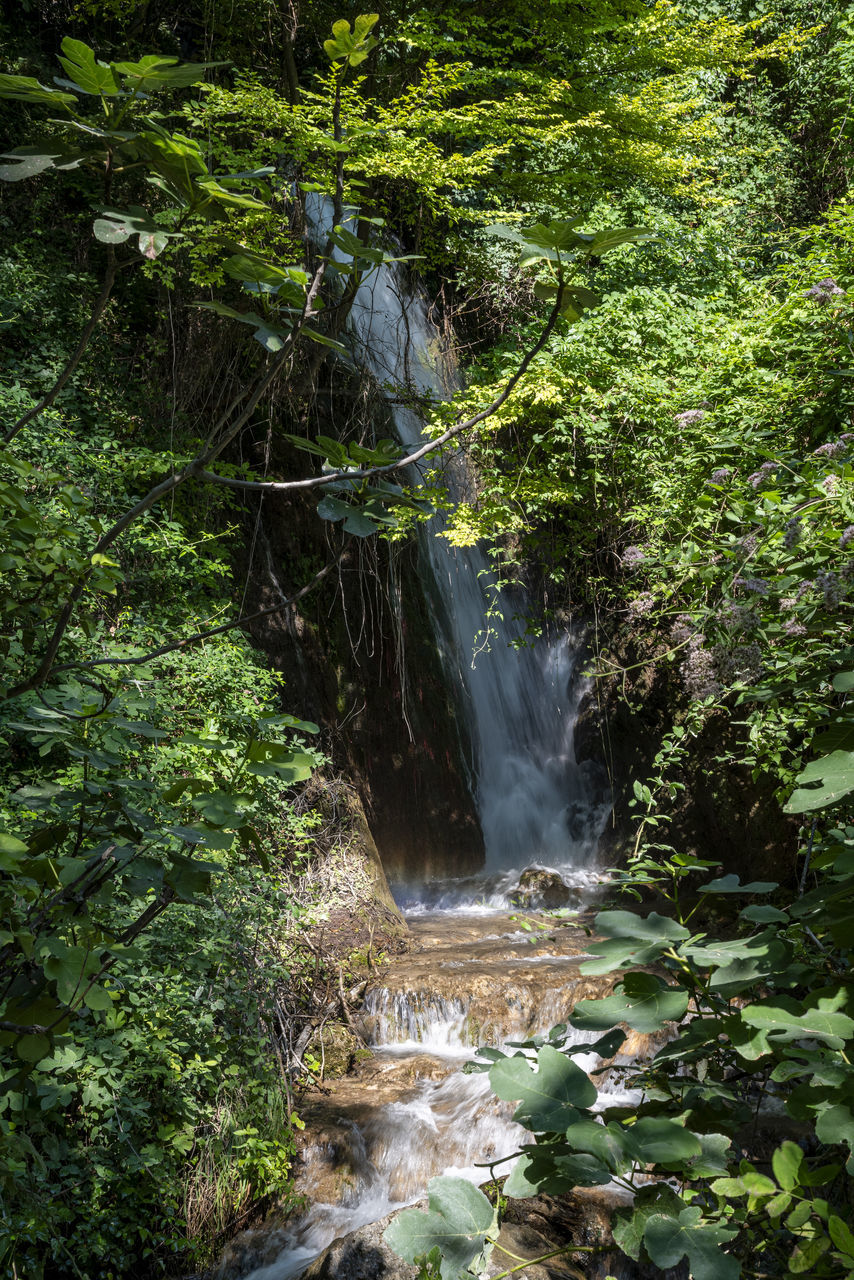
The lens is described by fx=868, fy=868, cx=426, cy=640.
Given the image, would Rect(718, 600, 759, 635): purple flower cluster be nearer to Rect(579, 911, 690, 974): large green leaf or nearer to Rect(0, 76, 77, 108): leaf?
Rect(579, 911, 690, 974): large green leaf

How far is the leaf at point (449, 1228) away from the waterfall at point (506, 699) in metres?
7.92

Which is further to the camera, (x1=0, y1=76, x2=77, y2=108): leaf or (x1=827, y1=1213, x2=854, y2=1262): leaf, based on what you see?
(x1=0, y1=76, x2=77, y2=108): leaf

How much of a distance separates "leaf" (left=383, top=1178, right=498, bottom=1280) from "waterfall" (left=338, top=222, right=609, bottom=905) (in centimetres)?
792

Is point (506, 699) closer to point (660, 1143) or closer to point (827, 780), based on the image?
point (827, 780)

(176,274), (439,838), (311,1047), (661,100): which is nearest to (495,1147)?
(311,1047)

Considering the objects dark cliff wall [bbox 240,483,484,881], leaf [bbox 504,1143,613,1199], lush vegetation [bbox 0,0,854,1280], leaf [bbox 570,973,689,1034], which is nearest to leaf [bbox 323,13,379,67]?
lush vegetation [bbox 0,0,854,1280]

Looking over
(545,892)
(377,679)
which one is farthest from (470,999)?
(377,679)

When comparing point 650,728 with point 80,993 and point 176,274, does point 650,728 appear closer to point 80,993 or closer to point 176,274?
point 176,274

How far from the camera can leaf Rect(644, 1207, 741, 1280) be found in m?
0.83

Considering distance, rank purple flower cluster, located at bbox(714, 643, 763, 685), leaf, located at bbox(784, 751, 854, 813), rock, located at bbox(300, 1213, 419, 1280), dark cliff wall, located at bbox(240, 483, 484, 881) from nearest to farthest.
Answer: leaf, located at bbox(784, 751, 854, 813)
purple flower cluster, located at bbox(714, 643, 763, 685)
rock, located at bbox(300, 1213, 419, 1280)
dark cliff wall, located at bbox(240, 483, 484, 881)

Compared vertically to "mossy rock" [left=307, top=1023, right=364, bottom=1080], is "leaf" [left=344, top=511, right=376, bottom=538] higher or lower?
higher

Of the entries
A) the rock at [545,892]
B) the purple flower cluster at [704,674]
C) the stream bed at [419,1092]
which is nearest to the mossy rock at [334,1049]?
the stream bed at [419,1092]

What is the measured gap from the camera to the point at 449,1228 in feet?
2.86

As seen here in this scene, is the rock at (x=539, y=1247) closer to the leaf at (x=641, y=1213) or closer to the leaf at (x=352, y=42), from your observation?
the leaf at (x=641, y=1213)
